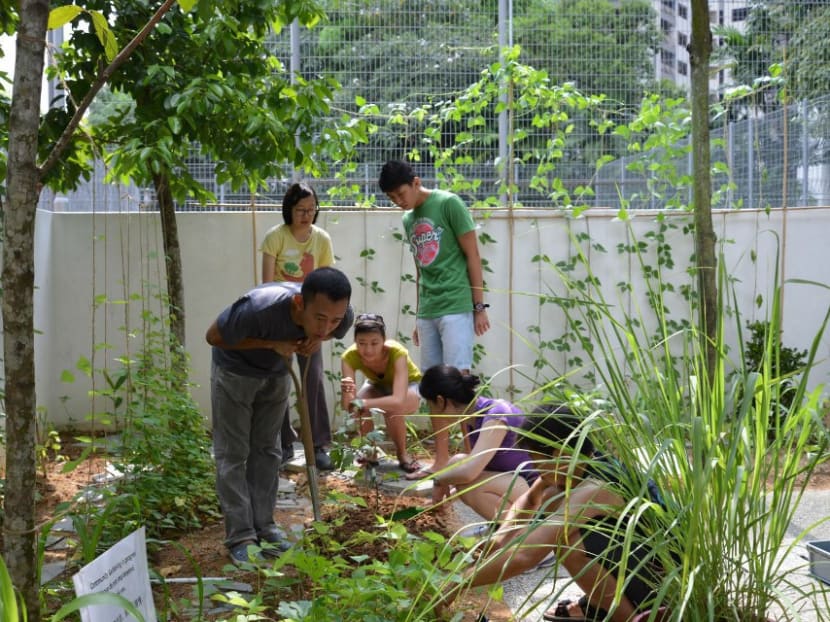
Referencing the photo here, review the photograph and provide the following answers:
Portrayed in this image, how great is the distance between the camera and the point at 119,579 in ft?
7.00

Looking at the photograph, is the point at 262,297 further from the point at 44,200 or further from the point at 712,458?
the point at 44,200

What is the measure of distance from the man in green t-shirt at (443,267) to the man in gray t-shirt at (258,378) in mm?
1529

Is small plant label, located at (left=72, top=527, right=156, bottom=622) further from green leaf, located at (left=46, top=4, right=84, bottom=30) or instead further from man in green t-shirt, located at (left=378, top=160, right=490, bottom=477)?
man in green t-shirt, located at (left=378, top=160, right=490, bottom=477)

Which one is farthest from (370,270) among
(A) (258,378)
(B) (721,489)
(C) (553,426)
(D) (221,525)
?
(B) (721,489)

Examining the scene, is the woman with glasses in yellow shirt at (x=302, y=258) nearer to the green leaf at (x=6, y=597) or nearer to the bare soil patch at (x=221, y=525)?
the bare soil patch at (x=221, y=525)

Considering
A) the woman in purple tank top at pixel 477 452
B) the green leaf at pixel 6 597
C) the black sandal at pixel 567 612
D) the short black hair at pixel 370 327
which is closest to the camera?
the green leaf at pixel 6 597

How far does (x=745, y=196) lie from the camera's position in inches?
310

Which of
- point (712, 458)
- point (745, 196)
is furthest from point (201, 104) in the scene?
point (745, 196)

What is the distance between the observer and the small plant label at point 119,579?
1.96 meters

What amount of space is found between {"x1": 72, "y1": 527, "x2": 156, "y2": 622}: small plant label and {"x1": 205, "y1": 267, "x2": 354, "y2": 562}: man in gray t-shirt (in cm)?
117

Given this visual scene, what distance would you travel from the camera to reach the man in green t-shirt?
523 centimetres

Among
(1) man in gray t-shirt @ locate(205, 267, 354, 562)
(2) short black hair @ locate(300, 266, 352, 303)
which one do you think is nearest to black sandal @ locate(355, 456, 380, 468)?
(1) man in gray t-shirt @ locate(205, 267, 354, 562)

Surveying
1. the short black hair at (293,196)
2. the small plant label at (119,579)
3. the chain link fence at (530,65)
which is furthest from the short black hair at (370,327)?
the small plant label at (119,579)

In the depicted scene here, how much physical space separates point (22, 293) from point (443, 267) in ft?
10.9
